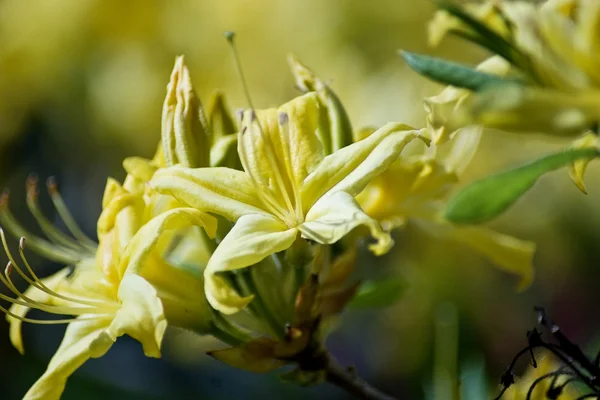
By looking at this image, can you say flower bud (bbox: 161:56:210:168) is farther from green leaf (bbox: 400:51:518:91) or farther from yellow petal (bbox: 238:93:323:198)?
green leaf (bbox: 400:51:518:91)

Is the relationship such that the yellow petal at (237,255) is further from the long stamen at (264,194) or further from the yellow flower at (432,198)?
the yellow flower at (432,198)

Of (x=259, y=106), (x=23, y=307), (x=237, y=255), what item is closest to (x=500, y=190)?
(x=237, y=255)

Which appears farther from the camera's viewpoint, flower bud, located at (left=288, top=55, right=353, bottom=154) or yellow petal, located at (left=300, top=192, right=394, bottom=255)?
flower bud, located at (left=288, top=55, right=353, bottom=154)

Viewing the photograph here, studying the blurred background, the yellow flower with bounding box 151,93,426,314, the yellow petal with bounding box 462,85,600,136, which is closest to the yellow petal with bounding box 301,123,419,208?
the yellow flower with bounding box 151,93,426,314

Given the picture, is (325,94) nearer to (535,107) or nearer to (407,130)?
(407,130)

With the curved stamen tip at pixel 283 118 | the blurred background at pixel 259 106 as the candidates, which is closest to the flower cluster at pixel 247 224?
the curved stamen tip at pixel 283 118

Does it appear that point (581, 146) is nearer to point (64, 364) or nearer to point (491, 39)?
point (491, 39)

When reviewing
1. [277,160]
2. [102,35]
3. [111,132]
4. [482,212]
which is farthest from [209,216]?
[102,35]
